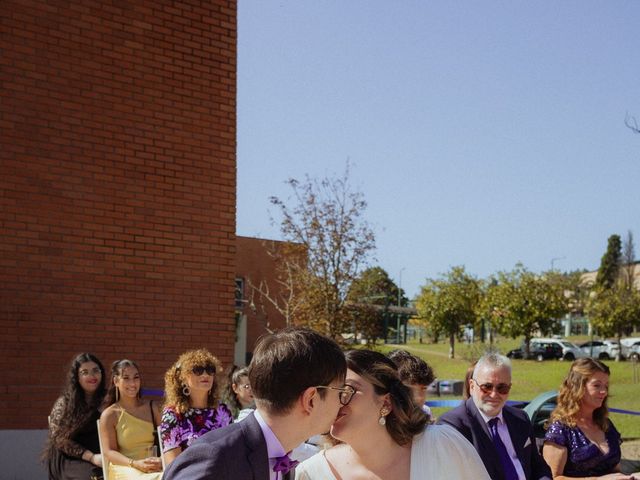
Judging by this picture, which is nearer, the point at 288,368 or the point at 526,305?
the point at 288,368

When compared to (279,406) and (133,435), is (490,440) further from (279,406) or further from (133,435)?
(133,435)

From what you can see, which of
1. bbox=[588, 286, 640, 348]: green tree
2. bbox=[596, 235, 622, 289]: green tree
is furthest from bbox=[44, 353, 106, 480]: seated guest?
bbox=[596, 235, 622, 289]: green tree

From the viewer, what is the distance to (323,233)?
2041cm

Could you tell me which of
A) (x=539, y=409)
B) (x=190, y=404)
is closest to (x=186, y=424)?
(x=190, y=404)

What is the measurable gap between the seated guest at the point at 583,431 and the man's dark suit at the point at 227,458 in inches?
140

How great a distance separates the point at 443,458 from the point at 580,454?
2670 millimetres

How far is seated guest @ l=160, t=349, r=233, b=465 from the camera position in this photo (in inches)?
213

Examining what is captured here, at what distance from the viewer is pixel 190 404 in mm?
5613

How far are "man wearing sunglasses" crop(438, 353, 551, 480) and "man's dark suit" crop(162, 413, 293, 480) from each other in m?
2.39

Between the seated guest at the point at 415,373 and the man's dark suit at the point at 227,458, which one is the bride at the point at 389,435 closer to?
the man's dark suit at the point at 227,458

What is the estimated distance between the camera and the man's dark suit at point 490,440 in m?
4.34

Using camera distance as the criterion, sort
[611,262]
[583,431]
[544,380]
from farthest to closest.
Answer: [611,262] < [544,380] < [583,431]

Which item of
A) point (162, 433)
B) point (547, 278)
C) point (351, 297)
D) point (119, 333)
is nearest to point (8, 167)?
point (119, 333)

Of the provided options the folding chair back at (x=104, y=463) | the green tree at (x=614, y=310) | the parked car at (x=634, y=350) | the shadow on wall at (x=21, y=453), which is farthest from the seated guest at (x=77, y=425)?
the green tree at (x=614, y=310)
